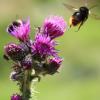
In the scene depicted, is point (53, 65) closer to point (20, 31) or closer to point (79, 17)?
point (20, 31)

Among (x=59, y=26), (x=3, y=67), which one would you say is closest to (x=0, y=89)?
(x=3, y=67)

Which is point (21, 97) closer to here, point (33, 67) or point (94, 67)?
point (33, 67)

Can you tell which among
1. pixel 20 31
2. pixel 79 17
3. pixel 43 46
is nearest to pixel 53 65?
pixel 43 46

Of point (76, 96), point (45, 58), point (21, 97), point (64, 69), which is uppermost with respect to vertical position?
point (64, 69)

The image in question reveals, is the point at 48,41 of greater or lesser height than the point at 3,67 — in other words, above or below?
below

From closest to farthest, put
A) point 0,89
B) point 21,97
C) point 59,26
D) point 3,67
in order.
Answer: point 21,97
point 59,26
point 0,89
point 3,67

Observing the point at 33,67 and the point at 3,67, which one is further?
the point at 3,67

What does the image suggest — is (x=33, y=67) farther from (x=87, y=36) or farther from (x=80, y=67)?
(x=87, y=36)

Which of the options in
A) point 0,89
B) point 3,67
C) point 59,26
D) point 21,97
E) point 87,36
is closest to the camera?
point 21,97

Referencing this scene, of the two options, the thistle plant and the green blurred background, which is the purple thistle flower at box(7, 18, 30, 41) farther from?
the green blurred background
